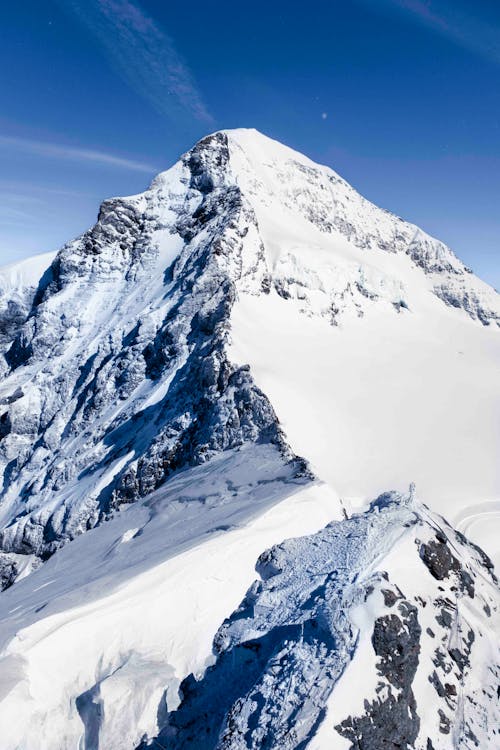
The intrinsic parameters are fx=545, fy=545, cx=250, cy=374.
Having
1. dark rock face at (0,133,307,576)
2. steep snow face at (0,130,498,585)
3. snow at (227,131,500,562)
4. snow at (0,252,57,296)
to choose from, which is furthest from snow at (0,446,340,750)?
snow at (0,252,57,296)

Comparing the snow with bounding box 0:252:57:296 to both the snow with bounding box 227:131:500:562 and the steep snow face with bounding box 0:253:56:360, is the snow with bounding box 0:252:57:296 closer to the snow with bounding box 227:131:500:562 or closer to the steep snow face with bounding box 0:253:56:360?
the steep snow face with bounding box 0:253:56:360

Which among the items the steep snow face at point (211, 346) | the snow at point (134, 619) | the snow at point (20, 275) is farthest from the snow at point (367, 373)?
the snow at point (20, 275)

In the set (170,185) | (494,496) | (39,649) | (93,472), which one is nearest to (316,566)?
(39,649)

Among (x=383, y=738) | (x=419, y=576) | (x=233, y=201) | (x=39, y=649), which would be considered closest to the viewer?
(x=383, y=738)

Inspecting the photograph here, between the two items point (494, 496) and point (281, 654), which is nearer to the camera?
point (281, 654)

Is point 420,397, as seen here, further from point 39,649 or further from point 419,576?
point 39,649

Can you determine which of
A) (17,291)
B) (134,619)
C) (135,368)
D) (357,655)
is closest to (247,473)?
(134,619)
